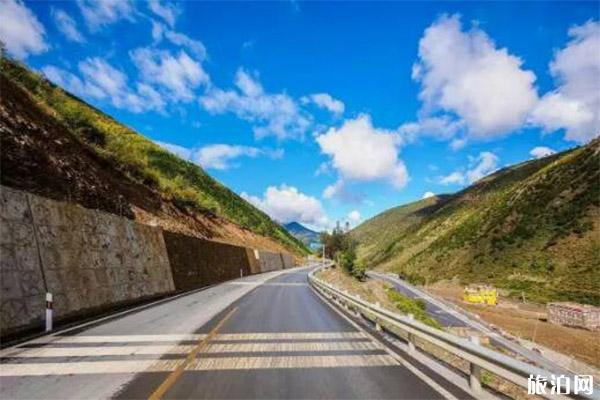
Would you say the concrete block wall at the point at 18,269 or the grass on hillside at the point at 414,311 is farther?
the grass on hillside at the point at 414,311

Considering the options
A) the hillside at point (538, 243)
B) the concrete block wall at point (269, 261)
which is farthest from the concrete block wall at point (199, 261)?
the hillside at point (538, 243)

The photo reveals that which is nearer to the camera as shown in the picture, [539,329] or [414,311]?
[414,311]

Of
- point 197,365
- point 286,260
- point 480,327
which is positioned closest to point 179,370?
point 197,365

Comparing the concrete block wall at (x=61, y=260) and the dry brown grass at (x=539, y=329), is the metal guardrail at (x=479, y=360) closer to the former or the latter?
the concrete block wall at (x=61, y=260)

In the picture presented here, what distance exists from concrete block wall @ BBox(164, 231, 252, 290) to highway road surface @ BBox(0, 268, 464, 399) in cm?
1337

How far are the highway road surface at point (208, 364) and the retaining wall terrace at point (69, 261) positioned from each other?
1.04m

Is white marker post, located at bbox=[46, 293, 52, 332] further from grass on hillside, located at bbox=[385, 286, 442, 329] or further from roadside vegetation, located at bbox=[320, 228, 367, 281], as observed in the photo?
roadside vegetation, located at bbox=[320, 228, 367, 281]

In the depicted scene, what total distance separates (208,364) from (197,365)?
20 centimetres

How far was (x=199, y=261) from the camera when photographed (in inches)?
1319

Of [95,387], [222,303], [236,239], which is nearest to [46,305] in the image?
[95,387]

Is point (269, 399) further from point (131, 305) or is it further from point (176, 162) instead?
point (176, 162)

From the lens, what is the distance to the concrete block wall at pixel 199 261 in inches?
1065

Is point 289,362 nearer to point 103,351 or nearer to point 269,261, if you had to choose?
point 103,351

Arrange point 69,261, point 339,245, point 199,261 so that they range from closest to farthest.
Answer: point 69,261
point 199,261
point 339,245
